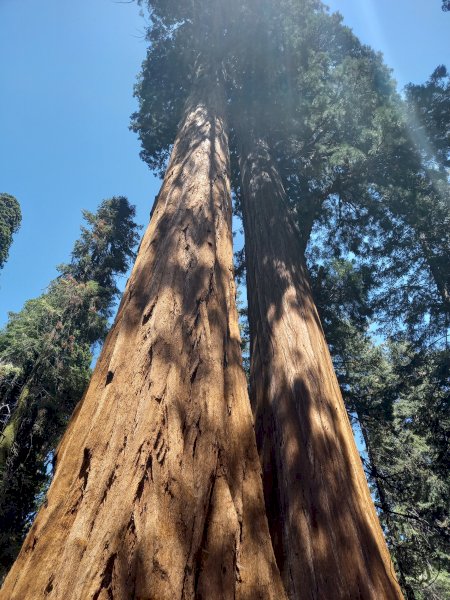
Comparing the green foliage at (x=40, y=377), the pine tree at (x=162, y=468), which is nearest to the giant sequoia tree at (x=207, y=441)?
the pine tree at (x=162, y=468)

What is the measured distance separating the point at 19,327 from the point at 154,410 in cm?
1204

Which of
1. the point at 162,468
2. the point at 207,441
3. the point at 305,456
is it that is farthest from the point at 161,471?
the point at 305,456

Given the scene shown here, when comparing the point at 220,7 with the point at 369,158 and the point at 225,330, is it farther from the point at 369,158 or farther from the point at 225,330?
the point at 225,330

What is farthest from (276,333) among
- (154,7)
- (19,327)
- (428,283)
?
(19,327)

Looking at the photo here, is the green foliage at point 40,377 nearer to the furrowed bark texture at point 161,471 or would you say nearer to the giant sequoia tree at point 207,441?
the giant sequoia tree at point 207,441

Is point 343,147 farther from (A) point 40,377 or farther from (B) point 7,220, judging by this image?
(B) point 7,220

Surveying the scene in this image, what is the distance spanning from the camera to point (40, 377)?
10.7 m

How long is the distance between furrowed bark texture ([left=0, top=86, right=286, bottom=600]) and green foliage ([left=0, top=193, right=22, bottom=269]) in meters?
30.6

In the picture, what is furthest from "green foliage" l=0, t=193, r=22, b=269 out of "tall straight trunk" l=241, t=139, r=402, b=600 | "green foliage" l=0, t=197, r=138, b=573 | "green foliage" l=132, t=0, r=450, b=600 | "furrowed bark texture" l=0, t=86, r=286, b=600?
"furrowed bark texture" l=0, t=86, r=286, b=600

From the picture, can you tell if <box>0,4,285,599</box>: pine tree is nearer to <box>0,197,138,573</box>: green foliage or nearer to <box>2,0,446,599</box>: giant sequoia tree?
<box>2,0,446,599</box>: giant sequoia tree

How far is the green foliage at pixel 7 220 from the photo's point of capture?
28.7 meters

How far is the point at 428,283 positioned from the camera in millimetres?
9969

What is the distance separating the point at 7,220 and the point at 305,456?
33.3 meters

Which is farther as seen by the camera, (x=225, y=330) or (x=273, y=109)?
(x=273, y=109)
